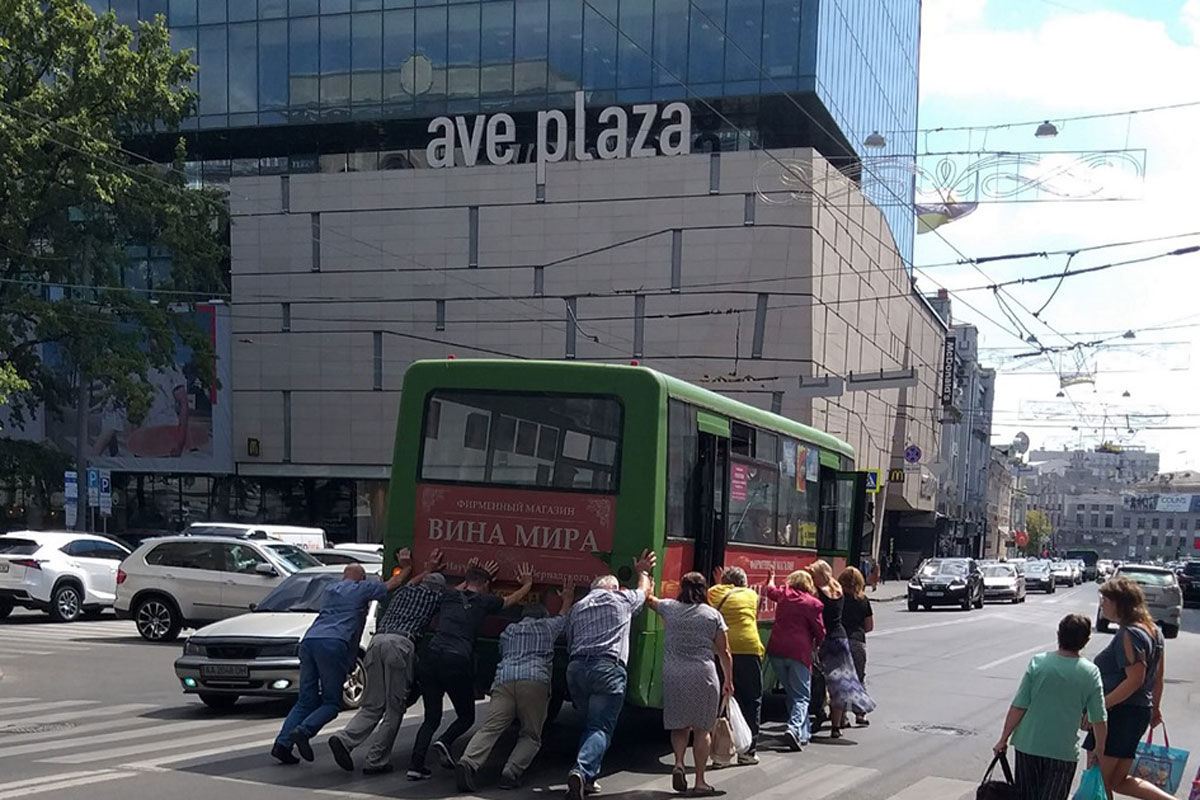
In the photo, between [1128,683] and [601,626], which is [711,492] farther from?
[1128,683]

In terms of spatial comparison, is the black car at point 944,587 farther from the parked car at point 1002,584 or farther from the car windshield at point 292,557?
the car windshield at point 292,557

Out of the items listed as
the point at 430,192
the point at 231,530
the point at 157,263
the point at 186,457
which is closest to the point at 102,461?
the point at 186,457

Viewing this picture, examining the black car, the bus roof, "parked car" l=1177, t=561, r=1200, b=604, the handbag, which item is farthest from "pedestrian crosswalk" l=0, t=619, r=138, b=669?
"parked car" l=1177, t=561, r=1200, b=604

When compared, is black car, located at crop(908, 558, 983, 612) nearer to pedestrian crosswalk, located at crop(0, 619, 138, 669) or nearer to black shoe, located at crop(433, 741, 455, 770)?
pedestrian crosswalk, located at crop(0, 619, 138, 669)

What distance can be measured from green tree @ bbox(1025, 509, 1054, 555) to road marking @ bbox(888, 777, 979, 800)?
14327cm

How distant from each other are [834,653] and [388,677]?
4899mm

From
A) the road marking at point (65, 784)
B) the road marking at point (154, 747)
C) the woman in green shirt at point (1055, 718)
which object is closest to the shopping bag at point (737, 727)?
the woman in green shirt at point (1055, 718)

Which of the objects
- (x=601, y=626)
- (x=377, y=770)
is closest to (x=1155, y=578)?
(x=601, y=626)

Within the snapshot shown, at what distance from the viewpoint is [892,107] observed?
61.5 meters

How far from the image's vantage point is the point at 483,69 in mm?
50312

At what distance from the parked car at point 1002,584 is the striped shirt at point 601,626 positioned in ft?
121

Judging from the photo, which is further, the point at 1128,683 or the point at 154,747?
the point at 154,747

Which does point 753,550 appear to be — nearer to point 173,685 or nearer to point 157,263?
point 173,685

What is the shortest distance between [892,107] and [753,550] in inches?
2073
